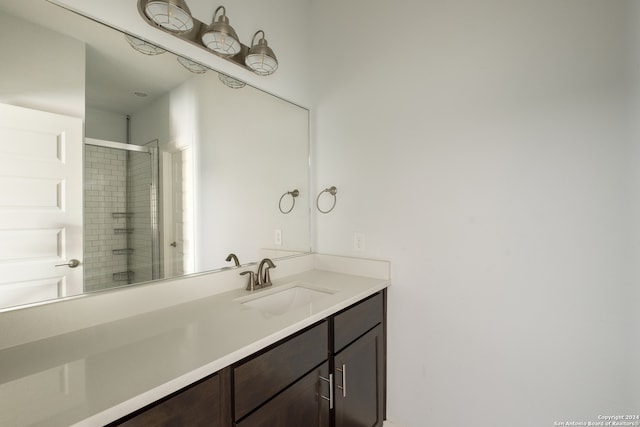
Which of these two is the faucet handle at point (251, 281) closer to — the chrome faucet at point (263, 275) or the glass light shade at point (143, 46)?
the chrome faucet at point (263, 275)

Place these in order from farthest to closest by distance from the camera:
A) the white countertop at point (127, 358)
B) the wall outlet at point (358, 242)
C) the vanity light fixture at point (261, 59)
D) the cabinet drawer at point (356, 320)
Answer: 1. the wall outlet at point (358, 242)
2. the vanity light fixture at point (261, 59)
3. the cabinet drawer at point (356, 320)
4. the white countertop at point (127, 358)

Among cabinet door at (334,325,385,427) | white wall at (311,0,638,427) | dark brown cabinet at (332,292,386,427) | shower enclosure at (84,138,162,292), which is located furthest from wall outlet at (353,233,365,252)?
shower enclosure at (84,138,162,292)

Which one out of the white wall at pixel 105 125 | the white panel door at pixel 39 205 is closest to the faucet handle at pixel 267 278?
the white panel door at pixel 39 205

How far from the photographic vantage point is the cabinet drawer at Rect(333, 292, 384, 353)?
4.06 ft

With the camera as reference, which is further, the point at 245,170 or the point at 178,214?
the point at 245,170

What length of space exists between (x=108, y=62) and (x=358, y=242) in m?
1.48

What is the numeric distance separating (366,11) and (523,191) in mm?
1399

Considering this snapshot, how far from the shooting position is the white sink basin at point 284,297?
142cm

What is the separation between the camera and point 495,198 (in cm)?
131

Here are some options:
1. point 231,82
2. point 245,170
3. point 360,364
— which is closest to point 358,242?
point 360,364

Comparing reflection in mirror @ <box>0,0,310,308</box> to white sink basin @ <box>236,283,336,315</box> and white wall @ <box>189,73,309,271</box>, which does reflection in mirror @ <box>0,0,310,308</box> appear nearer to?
white wall @ <box>189,73,309,271</box>

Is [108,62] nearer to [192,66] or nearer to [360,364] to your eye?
[192,66]

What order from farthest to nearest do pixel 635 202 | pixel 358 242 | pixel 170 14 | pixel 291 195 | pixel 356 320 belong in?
1. pixel 291 195
2. pixel 358 242
3. pixel 356 320
4. pixel 170 14
5. pixel 635 202

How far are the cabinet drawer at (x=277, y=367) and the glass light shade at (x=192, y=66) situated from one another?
1295 mm
